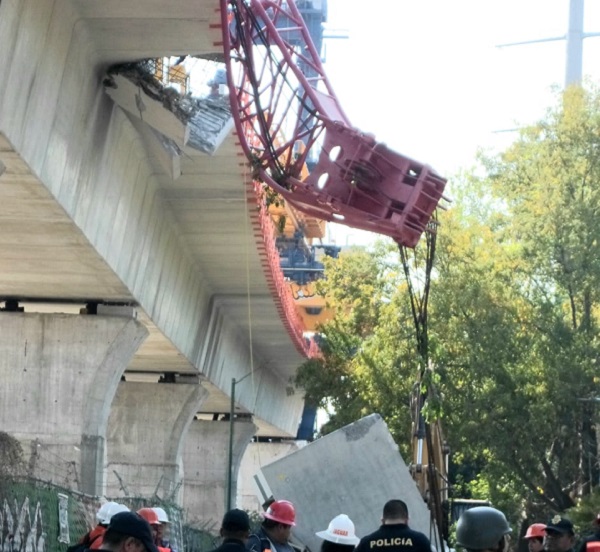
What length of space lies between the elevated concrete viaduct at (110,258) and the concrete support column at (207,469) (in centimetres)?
397

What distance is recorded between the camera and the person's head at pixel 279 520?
12.0 metres

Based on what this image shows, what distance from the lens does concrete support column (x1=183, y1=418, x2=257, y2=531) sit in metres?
51.4

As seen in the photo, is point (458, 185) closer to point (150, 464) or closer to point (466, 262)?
point (466, 262)

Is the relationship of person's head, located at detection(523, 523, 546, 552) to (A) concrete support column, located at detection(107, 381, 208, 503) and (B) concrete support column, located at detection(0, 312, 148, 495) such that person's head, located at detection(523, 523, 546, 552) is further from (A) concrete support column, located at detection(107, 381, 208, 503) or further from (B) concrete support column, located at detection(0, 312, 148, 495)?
(A) concrete support column, located at detection(107, 381, 208, 503)

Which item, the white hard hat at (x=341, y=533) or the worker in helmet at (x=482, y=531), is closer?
the worker in helmet at (x=482, y=531)

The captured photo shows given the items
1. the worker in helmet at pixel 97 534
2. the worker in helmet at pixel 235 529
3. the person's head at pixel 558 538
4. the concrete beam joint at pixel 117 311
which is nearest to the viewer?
the worker in helmet at pixel 97 534

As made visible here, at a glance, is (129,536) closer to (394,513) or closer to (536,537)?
(394,513)

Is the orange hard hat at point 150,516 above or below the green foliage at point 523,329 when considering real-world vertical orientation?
below

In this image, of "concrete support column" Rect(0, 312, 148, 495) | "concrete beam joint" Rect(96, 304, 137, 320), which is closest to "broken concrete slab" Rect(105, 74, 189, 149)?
"concrete beam joint" Rect(96, 304, 137, 320)

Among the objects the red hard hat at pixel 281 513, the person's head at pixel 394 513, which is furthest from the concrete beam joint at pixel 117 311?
the person's head at pixel 394 513

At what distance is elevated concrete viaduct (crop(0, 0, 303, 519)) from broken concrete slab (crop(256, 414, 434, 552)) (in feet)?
14.5

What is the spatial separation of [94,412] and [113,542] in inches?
887

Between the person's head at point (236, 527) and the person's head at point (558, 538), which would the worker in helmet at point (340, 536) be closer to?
the person's head at point (558, 538)

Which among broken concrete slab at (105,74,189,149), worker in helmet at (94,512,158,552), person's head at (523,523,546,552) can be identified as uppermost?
broken concrete slab at (105,74,189,149)
